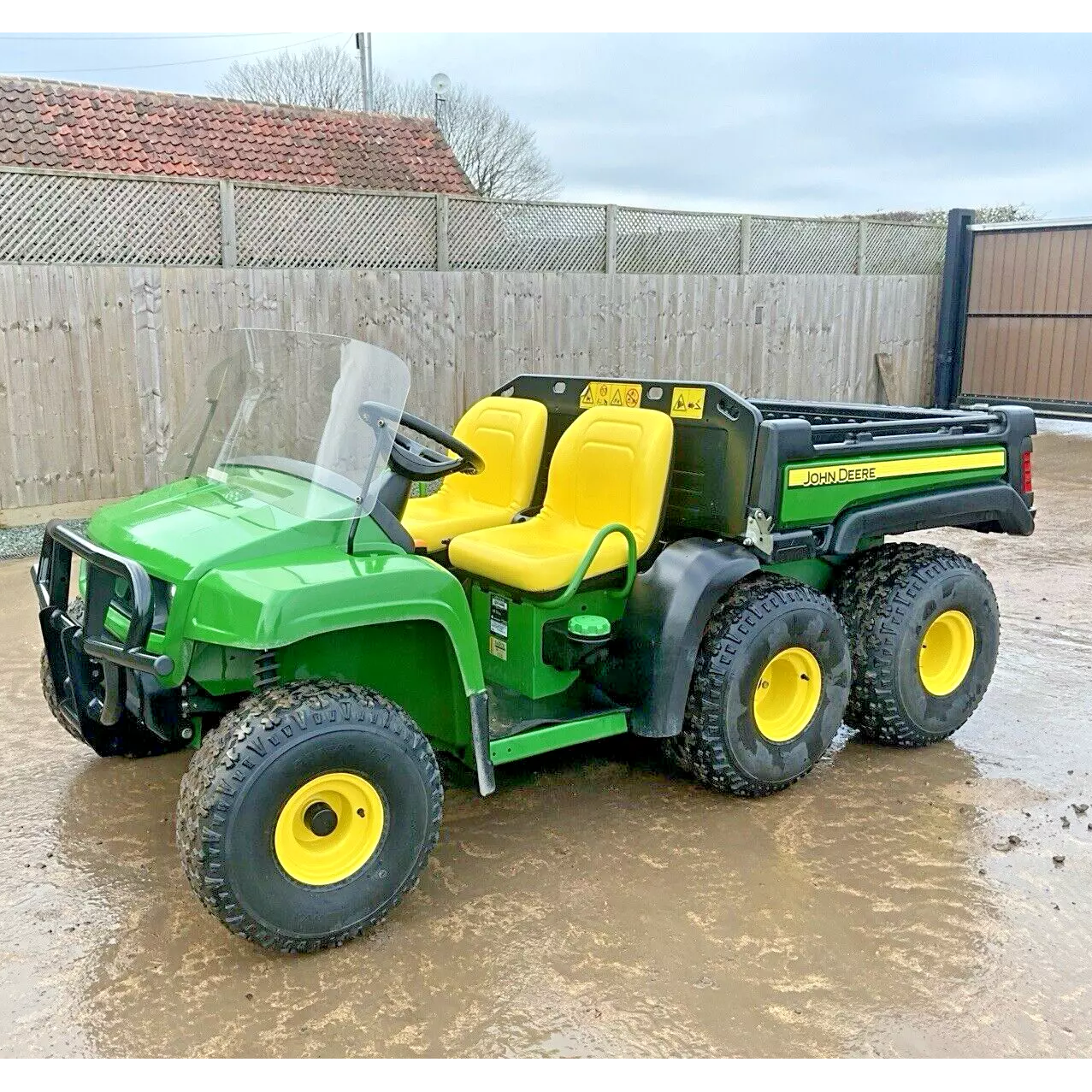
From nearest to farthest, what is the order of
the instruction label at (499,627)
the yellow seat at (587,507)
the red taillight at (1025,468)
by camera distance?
the yellow seat at (587,507)
the instruction label at (499,627)
the red taillight at (1025,468)

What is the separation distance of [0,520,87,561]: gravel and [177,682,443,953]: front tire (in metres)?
5.51

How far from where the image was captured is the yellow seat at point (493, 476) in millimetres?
4695

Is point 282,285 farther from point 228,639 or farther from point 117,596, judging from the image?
point 228,639

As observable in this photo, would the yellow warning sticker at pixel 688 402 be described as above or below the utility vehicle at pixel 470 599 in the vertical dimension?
above

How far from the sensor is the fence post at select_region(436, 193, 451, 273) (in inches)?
409

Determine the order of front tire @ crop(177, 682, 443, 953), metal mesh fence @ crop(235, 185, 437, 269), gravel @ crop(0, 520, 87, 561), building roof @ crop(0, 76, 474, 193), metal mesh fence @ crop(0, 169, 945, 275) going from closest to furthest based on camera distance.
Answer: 1. front tire @ crop(177, 682, 443, 953)
2. gravel @ crop(0, 520, 87, 561)
3. metal mesh fence @ crop(0, 169, 945, 275)
4. metal mesh fence @ crop(235, 185, 437, 269)
5. building roof @ crop(0, 76, 474, 193)

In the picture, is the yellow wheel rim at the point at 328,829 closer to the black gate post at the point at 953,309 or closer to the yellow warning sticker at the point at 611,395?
the yellow warning sticker at the point at 611,395

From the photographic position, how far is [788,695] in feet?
14.1

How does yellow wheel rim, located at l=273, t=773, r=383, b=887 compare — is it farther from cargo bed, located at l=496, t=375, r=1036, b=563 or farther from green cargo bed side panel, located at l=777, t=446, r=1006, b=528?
green cargo bed side panel, located at l=777, t=446, r=1006, b=528

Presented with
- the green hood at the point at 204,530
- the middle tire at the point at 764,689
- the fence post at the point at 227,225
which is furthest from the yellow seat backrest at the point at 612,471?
the fence post at the point at 227,225

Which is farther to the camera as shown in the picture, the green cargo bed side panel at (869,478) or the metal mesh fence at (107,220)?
the metal mesh fence at (107,220)

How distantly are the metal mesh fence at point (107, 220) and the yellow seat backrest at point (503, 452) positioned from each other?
203 inches

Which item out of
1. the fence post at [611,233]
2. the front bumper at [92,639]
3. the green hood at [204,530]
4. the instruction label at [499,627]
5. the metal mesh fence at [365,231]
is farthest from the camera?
the fence post at [611,233]

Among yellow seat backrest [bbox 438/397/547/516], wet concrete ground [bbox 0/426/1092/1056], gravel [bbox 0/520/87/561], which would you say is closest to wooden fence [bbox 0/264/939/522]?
gravel [bbox 0/520/87/561]
